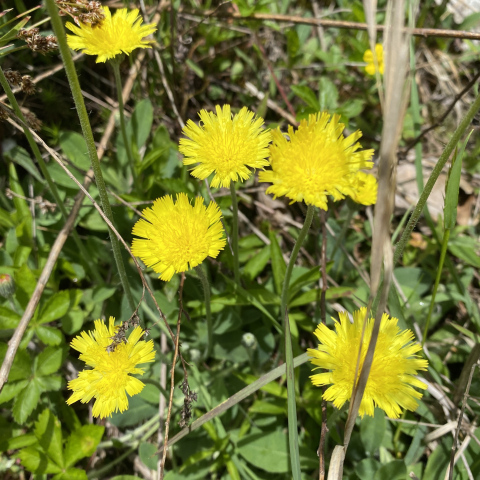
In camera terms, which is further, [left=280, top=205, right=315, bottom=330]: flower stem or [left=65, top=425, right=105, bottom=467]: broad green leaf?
[left=65, top=425, right=105, bottom=467]: broad green leaf

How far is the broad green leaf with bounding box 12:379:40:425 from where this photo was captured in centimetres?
196

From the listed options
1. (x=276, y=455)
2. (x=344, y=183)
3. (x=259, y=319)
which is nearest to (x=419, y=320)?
(x=259, y=319)

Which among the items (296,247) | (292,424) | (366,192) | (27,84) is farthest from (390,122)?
(27,84)

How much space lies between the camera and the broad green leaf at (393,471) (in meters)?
1.90

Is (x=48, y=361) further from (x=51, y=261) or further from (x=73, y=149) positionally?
(x=73, y=149)

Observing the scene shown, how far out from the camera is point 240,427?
7.57 feet

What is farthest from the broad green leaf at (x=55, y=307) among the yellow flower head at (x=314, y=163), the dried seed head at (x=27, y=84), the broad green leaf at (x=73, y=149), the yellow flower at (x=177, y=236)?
the yellow flower head at (x=314, y=163)

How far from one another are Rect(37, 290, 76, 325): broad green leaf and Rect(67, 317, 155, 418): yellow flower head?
540 millimetres

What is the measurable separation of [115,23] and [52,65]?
102 cm

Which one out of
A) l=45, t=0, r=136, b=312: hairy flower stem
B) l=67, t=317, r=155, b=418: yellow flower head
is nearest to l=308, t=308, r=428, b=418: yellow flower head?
l=67, t=317, r=155, b=418: yellow flower head

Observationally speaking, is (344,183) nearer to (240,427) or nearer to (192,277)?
(192,277)

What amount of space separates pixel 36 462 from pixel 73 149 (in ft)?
5.51

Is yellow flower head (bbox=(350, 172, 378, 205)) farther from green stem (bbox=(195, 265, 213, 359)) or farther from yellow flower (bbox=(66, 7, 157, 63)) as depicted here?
yellow flower (bbox=(66, 7, 157, 63))

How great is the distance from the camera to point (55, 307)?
214 cm
